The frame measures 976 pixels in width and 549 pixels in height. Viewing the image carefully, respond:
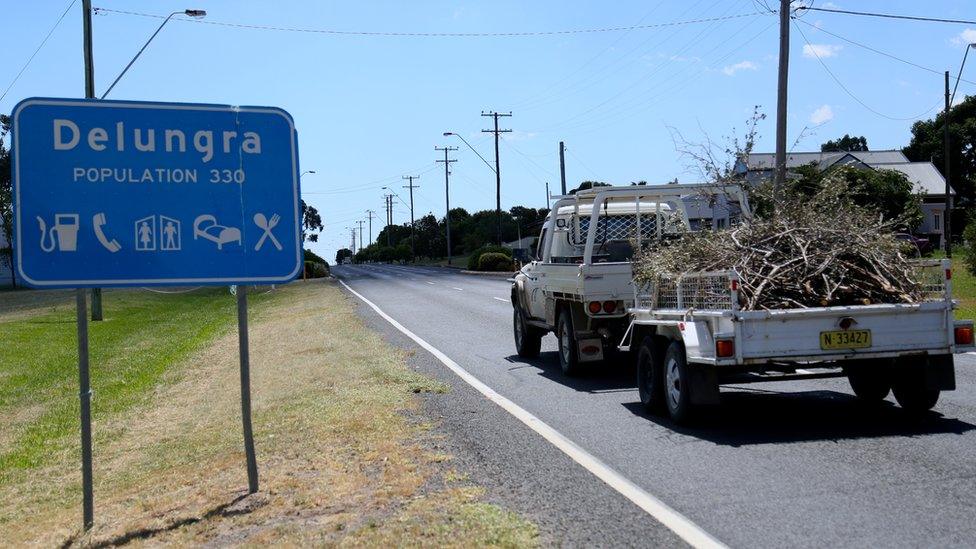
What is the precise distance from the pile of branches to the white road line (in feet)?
5.98

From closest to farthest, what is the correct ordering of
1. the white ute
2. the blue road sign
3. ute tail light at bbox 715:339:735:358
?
the blue road sign, ute tail light at bbox 715:339:735:358, the white ute

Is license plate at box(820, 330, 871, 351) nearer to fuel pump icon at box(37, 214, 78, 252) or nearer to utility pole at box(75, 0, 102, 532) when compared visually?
utility pole at box(75, 0, 102, 532)

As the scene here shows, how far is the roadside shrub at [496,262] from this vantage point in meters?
65.0

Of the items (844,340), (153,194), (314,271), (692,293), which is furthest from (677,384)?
(314,271)

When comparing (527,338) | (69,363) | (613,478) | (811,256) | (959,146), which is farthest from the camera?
(959,146)

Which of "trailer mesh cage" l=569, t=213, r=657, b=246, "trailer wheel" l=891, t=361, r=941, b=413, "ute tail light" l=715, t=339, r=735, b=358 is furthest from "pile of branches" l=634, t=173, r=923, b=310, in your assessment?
"trailer mesh cage" l=569, t=213, r=657, b=246

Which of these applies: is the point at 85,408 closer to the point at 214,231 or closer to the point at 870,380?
the point at 214,231

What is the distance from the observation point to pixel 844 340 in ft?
27.8

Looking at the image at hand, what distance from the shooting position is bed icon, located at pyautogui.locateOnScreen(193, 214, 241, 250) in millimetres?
7039

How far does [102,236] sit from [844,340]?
222 inches

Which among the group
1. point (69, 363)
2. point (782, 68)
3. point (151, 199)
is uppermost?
point (782, 68)

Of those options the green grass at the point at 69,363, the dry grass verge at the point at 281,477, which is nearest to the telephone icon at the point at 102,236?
the dry grass verge at the point at 281,477

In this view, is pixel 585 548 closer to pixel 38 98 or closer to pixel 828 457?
pixel 828 457

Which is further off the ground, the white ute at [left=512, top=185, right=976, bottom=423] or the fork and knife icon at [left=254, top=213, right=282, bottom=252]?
the fork and knife icon at [left=254, top=213, right=282, bottom=252]
